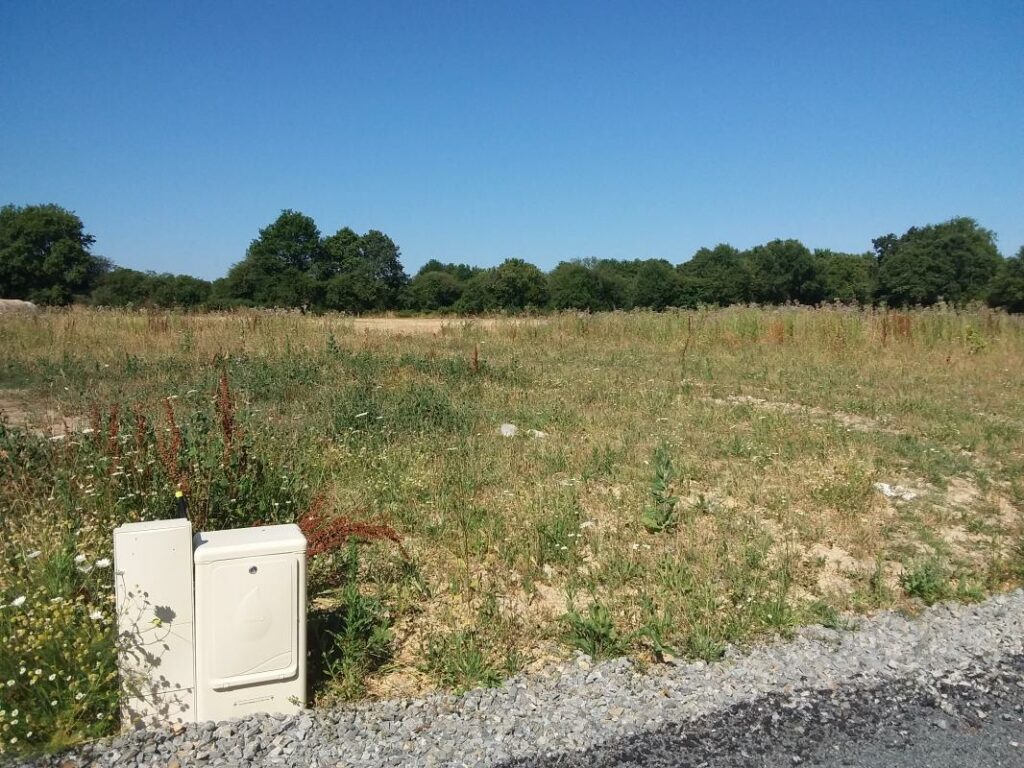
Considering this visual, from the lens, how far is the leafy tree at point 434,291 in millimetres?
62531

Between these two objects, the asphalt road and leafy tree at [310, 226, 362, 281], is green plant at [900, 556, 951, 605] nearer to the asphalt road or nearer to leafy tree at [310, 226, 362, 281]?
the asphalt road

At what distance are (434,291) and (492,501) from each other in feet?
194

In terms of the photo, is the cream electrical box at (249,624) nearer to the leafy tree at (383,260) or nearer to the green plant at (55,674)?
the green plant at (55,674)

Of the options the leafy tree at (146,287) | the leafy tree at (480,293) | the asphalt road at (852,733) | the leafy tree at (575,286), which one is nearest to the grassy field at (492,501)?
the asphalt road at (852,733)

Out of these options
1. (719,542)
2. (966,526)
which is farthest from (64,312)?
(966,526)

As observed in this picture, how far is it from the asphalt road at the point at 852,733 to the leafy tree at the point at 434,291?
59.3 m

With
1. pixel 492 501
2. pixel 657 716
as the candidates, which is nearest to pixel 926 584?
pixel 657 716

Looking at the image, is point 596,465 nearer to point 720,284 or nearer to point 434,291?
point 434,291

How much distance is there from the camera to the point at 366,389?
31.7 feet

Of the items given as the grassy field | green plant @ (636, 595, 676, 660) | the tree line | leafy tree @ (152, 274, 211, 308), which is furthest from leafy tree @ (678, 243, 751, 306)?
green plant @ (636, 595, 676, 660)

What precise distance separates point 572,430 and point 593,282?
5636 centimetres

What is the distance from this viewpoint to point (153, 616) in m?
2.91

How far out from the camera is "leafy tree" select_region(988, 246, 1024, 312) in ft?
161

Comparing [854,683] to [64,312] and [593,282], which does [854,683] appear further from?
[593,282]
